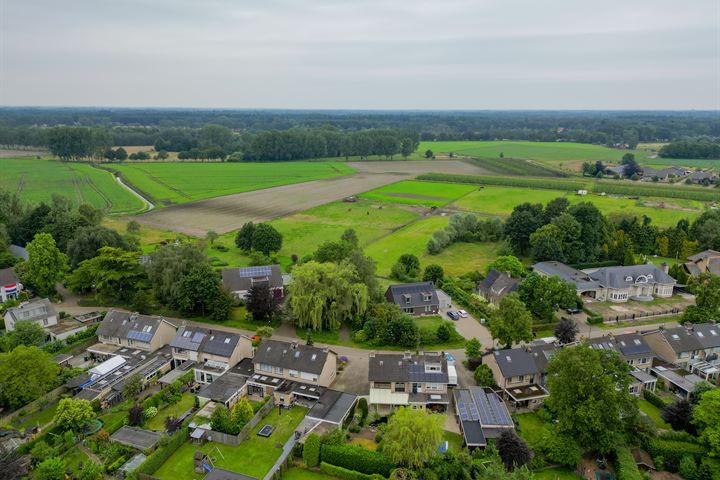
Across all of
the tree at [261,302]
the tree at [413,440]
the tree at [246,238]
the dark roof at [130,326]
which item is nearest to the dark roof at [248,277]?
the tree at [261,302]

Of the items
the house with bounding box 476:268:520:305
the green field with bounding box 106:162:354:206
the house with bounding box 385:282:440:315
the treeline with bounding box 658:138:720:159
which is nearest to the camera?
the house with bounding box 385:282:440:315

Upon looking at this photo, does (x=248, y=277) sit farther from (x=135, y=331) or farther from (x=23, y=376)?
(x=23, y=376)

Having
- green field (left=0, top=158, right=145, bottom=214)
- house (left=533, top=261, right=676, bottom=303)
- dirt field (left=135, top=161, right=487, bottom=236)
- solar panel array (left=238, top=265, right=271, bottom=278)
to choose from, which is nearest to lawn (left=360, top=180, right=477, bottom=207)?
dirt field (left=135, top=161, right=487, bottom=236)

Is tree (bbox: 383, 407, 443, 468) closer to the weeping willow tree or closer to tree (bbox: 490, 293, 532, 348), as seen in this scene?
tree (bbox: 490, 293, 532, 348)

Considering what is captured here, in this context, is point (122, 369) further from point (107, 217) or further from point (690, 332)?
point (107, 217)

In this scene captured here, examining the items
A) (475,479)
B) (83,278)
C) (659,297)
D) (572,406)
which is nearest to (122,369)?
(83,278)

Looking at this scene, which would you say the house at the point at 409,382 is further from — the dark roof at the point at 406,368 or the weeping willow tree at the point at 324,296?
the weeping willow tree at the point at 324,296
